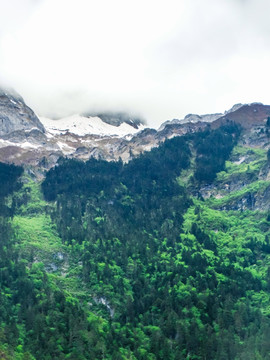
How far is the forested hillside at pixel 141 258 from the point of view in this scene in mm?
88938

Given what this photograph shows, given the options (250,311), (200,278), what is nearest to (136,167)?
(200,278)

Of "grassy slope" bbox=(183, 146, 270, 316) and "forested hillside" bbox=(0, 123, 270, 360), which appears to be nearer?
"forested hillside" bbox=(0, 123, 270, 360)

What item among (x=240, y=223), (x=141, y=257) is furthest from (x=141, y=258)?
(x=240, y=223)

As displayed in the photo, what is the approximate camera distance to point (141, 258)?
12000cm

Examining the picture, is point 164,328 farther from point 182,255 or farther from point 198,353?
point 182,255

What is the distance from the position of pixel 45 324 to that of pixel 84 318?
286 inches

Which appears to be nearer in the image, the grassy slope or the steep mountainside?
the steep mountainside

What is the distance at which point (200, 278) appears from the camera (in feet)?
355

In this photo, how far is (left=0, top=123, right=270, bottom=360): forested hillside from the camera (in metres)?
88.9

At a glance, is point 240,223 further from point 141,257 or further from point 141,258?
point 141,258

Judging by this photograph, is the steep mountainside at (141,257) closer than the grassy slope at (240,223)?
Yes

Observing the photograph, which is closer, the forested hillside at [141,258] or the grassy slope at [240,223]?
the forested hillside at [141,258]

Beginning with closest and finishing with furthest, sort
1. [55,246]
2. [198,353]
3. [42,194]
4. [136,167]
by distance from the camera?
[198,353], [55,246], [42,194], [136,167]

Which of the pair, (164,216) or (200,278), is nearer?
(200,278)
